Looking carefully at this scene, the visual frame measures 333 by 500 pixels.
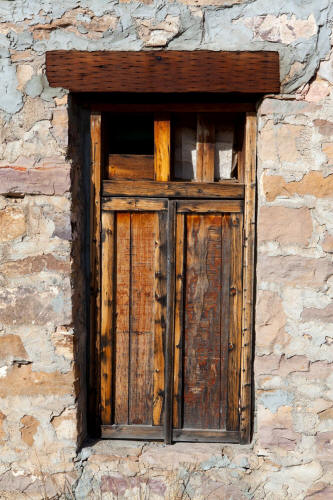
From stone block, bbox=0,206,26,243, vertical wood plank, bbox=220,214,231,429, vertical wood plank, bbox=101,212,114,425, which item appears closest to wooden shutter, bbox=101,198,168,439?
vertical wood plank, bbox=101,212,114,425

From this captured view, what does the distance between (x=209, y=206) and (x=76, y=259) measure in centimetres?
81

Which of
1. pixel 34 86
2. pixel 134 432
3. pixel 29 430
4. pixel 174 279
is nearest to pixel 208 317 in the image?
pixel 174 279

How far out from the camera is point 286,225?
2457 millimetres

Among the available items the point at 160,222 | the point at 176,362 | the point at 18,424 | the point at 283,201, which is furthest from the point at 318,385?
the point at 18,424

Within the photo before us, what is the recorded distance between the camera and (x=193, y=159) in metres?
2.69

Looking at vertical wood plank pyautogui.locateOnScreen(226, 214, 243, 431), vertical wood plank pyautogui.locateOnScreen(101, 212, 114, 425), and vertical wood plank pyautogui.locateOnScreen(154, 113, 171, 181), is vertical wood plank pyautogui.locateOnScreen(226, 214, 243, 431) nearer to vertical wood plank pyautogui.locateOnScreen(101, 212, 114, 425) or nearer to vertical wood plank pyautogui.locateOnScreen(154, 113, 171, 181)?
vertical wood plank pyautogui.locateOnScreen(154, 113, 171, 181)

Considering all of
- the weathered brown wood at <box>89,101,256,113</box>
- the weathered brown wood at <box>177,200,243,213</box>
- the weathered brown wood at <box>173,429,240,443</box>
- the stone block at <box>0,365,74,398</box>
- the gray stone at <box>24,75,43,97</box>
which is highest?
the gray stone at <box>24,75,43,97</box>

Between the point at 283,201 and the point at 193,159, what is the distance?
0.59m

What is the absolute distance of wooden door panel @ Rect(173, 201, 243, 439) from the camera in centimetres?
264

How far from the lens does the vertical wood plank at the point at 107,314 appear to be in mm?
2646

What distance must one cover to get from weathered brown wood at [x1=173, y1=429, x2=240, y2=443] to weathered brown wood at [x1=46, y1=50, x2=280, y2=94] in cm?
191

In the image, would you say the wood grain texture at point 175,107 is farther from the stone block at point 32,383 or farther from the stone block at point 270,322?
the stone block at point 32,383

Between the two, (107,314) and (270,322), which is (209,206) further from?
(107,314)

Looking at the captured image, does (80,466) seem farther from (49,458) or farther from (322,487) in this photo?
(322,487)
